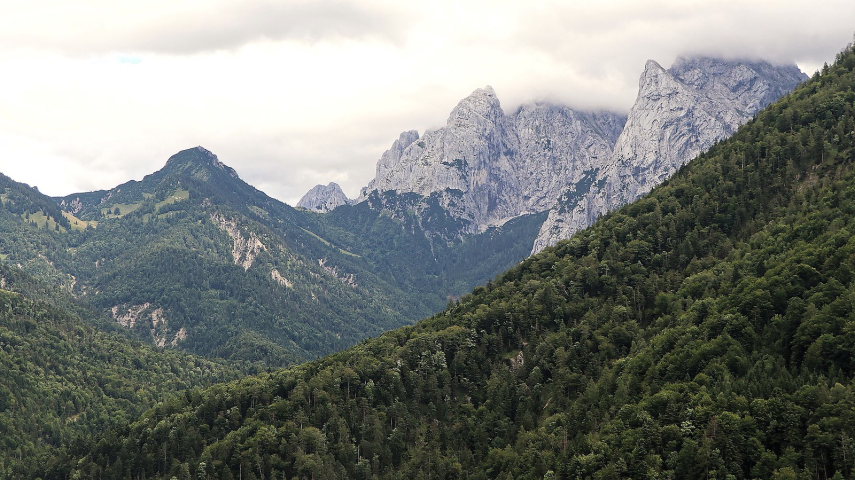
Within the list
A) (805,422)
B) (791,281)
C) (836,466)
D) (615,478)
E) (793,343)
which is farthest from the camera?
(791,281)

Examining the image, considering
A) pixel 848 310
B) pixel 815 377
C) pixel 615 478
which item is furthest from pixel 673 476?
pixel 848 310

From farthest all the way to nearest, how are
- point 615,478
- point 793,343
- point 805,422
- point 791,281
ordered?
point 791,281 → point 793,343 → point 615,478 → point 805,422

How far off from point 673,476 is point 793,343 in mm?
46665

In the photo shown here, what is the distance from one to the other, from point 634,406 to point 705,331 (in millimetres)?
30198

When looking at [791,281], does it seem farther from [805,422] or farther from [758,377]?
[805,422]

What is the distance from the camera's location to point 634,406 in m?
185

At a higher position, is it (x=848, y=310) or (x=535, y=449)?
(x=848, y=310)

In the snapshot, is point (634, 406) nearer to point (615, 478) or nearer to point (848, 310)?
point (615, 478)

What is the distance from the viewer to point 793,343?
182 m

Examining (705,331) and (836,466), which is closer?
(836,466)

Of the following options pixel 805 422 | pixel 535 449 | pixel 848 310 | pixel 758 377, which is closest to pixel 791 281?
pixel 848 310

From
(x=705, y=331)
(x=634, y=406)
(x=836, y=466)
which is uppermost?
(x=705, y=331)

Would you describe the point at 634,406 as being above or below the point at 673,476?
above

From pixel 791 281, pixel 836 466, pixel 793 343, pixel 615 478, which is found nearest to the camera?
pixel 836 466
